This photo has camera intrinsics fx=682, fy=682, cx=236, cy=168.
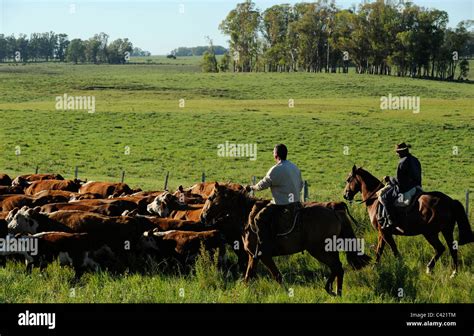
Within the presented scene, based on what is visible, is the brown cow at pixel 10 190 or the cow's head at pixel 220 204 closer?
the cow's head at pixel 220 204

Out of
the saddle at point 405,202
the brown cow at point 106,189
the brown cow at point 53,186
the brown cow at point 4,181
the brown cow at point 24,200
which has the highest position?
the saddle at point 405,202

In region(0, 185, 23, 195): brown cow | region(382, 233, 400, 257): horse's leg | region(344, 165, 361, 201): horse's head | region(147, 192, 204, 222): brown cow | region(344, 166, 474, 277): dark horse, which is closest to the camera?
region(344, 166, 474, 277): dark horse

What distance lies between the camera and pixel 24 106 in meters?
57.4

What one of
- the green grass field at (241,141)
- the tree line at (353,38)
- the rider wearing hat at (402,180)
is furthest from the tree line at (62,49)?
the rider wearing hat at (402,180)

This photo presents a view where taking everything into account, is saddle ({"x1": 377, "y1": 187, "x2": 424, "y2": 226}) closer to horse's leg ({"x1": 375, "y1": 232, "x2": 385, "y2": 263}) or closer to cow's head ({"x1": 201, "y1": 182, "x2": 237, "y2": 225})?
horse's leg ({"x1": 375, "y1": 232, "x2": 385, "y2": 263})

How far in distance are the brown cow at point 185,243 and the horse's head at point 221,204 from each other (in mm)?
587

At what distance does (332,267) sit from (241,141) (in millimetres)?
32928

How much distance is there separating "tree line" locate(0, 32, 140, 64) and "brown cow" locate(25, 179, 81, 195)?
109086mm

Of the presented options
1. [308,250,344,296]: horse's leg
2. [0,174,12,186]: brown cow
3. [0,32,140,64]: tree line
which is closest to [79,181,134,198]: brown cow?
[0,174,12,186]: brown cow

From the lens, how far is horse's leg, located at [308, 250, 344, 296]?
10383 mm

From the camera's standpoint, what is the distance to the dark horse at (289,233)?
417 inches

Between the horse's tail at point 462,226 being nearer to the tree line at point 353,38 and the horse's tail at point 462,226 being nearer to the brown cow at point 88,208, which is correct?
the brown cow at point 88,208

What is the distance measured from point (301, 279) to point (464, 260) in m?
3.62
